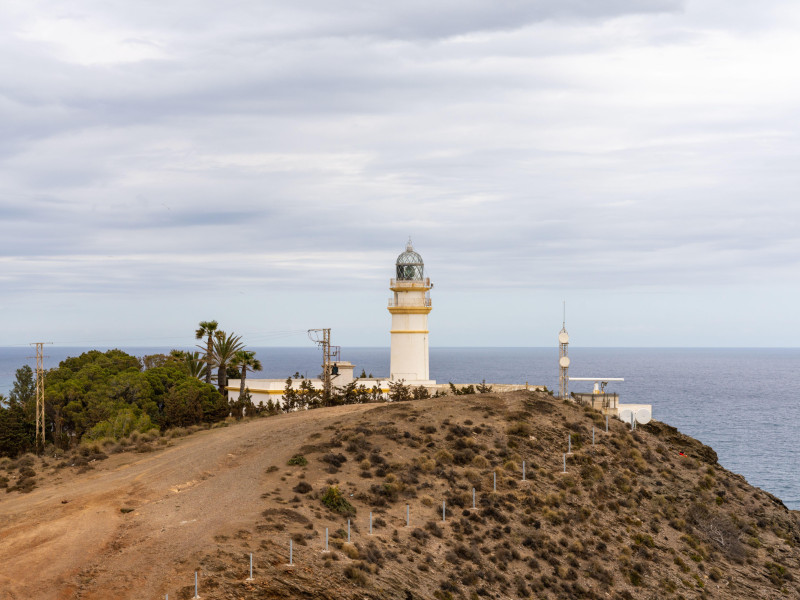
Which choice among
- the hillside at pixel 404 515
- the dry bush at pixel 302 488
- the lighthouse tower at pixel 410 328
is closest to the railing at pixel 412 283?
the lighthouse tower at pixel 410 328

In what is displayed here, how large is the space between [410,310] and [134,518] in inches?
1447

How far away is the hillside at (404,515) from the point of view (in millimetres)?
23594

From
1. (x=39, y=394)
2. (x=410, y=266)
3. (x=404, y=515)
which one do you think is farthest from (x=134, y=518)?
(x=410, y=266)

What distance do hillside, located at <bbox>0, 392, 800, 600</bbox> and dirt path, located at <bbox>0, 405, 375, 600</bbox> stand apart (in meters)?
0.09

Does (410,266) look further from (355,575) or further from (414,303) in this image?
(355,575)

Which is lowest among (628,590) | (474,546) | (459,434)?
(628,590)

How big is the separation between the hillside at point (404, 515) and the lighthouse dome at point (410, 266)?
17.5 metres

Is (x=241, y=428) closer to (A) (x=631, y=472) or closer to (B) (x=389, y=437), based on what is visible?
(B) (x=389, y=437)

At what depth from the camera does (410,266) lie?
63062mm

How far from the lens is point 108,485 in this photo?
3198 cm

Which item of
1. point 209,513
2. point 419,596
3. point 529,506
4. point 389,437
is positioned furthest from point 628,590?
point 209,513

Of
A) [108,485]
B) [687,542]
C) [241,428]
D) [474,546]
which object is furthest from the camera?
[241,428]

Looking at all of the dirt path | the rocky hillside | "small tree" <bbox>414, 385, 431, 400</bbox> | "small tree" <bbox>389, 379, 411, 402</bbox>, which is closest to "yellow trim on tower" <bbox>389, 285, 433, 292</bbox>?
"small tree" <bbox>389, 379, 411, 402</bbox>

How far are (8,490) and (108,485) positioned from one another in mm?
5110
